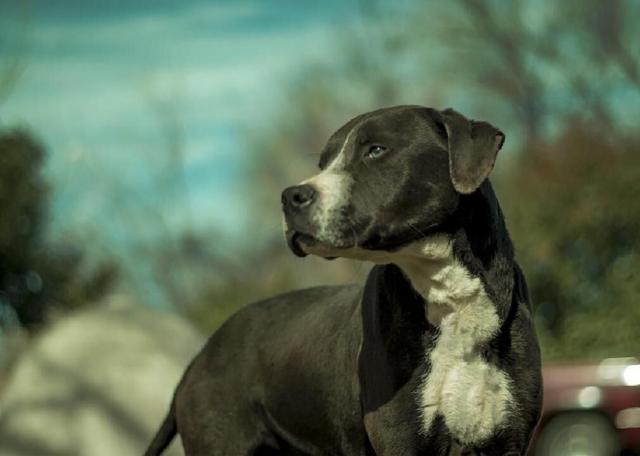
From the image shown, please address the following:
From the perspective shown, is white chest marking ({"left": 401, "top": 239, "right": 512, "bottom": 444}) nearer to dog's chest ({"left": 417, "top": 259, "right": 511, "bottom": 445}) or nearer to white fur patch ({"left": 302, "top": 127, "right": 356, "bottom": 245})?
dog's chest ({"left": 417, "top": 259, "right": 511, "bottom": 445})

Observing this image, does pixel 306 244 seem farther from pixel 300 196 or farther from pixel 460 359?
pixel 460 359

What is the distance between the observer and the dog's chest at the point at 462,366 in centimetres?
537

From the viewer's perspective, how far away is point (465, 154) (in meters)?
5.36

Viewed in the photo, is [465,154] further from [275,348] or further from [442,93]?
[442,93]

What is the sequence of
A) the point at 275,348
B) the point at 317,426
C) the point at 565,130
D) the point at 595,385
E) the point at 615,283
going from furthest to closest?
1. the point at 565,130
2. the point at 615,283
3. the point at 595,385
4. the point at 275,348
5. the point at 317,426

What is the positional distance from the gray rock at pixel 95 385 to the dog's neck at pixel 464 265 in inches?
227

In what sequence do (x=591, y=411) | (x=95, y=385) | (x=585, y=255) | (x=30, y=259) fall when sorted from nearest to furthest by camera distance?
(x=95, y=385) → (x=591, y=411) → (x=585, y=255) → (x=30, y=259)

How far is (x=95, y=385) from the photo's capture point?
11.5 m

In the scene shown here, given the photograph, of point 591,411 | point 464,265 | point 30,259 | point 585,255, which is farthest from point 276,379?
point 30,259

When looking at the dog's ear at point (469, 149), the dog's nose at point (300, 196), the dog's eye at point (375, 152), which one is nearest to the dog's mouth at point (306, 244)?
the dog's nose at point (300, 196)

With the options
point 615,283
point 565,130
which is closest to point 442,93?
point 565,130

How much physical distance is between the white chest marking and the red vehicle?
7381mm

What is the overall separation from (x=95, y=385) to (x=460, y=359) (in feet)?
21.7

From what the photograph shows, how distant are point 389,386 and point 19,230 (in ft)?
60.9
